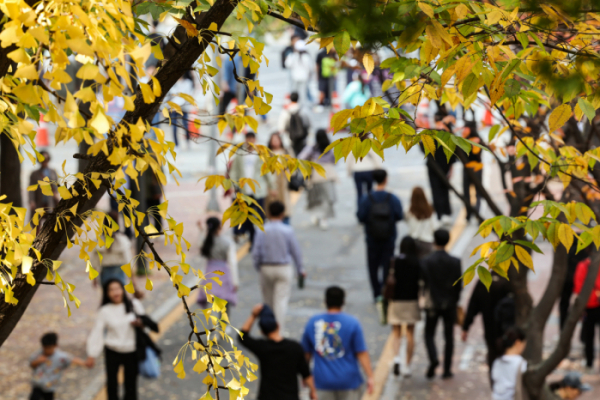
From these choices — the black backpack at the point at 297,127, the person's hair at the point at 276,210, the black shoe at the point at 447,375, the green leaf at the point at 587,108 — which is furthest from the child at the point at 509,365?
the black backpack at the point at 297,127

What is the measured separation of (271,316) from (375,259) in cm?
402

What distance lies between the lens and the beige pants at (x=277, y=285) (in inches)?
359

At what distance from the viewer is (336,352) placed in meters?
6.98

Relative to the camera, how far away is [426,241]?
1009cm

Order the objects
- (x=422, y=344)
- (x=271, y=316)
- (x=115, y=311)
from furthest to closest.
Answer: (x=422, y=344)
(x=115, y=311)
(x=271, y=316)

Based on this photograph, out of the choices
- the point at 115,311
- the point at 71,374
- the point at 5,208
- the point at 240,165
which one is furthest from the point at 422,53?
the point at 240,165

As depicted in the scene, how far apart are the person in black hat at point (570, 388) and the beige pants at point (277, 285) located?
3.40 metres

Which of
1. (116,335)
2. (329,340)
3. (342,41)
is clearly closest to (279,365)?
(329,340)

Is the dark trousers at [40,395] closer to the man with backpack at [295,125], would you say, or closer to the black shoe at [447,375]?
the black shoe at [447,375]

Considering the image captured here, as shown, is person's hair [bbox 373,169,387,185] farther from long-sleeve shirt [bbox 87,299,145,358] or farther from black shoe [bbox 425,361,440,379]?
long-sleeve shirt [bbox 87,299,145,358]

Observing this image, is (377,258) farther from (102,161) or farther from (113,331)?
(102,161)

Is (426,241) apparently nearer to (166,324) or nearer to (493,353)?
(493,353)

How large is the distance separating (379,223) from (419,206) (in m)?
0.59

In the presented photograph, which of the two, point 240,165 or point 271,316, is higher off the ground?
point 240,165
